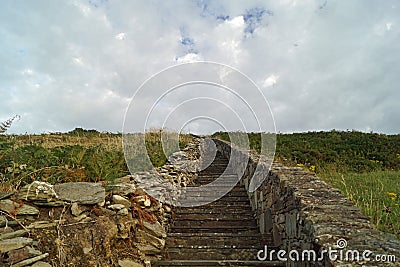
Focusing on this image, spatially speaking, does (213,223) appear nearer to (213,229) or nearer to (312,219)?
(213,229)

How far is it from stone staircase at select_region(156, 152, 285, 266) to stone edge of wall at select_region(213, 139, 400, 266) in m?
0.36

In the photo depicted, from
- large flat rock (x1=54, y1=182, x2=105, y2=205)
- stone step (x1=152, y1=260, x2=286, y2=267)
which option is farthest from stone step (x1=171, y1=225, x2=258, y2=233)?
large flat rock (x1=54, y1=182, x2=105, y2=205)

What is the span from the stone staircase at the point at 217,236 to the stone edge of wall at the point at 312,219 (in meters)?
0.36

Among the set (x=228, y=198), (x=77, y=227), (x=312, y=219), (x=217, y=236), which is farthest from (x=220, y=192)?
(x=312, y=219)

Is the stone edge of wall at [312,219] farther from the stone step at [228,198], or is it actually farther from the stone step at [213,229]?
the stone step at [228,198]

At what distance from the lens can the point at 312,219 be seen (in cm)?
296

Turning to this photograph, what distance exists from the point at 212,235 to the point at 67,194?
7.85ft

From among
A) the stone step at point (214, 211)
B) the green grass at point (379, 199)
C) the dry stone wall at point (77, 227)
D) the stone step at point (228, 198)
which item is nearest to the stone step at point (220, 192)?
the stone step at point (228, 198)

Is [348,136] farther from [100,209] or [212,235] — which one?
[100,209]

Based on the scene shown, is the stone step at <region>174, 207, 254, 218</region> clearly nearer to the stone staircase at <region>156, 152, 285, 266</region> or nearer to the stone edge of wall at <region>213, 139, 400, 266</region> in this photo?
the stone staircase at <region>156, 152, 285, 266</region>

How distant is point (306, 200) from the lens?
3.36 metres

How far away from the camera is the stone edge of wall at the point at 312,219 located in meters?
2.48

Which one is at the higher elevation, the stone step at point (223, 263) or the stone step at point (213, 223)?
the stone step at point (213, 223)

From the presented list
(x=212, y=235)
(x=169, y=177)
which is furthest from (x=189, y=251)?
(x=169, y=177)
